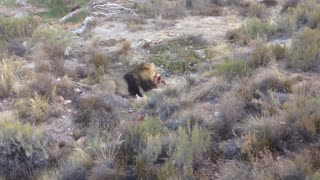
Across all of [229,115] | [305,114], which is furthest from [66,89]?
[305,114]

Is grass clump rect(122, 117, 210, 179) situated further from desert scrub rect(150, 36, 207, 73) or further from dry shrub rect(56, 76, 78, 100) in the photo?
desert scrub rect(150, 36, 207, 73)

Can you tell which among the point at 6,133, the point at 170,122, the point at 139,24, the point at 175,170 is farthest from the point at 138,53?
the point at 175,170

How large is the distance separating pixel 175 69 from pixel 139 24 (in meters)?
3.33

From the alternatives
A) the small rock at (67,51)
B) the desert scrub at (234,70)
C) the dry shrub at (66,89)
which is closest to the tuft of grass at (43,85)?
the dry shrub at (66,89)

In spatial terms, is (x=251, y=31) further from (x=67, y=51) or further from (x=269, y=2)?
(x=67, y=51)

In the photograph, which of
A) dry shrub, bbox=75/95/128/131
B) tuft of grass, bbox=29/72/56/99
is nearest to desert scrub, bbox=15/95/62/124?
tuft of grass, bbox=29/72/56/99

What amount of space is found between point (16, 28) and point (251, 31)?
5.51m

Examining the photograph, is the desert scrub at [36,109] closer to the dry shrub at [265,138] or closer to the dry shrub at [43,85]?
the dry shrub at [43,85]

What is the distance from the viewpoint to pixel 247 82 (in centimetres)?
694

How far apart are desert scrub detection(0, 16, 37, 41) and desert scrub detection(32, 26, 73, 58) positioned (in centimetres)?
43

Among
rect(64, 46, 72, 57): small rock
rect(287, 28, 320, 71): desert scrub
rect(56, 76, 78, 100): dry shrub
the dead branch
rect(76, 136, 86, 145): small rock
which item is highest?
rect(287, 28, 320, 71): desert scrub

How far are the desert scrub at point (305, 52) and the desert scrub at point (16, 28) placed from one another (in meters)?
6.22

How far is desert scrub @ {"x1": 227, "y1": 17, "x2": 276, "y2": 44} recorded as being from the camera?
1002cm

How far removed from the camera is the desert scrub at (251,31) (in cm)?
1002
